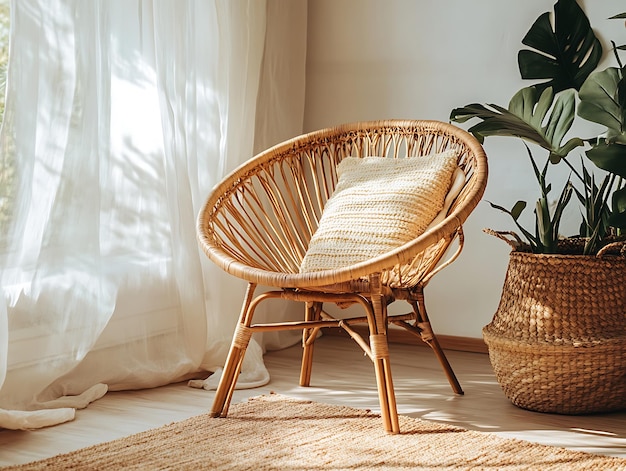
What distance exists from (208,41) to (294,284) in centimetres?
110

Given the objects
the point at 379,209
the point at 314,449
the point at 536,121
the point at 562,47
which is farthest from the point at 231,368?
Result: the point at 562,47

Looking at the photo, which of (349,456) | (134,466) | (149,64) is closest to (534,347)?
(349,456)

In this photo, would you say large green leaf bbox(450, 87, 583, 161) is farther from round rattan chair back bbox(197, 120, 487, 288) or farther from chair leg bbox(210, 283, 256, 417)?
chair leg bbox(210, 283, 256, 417)

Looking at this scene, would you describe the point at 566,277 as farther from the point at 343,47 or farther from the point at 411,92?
the point at 343,47

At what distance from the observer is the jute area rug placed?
1.82 m

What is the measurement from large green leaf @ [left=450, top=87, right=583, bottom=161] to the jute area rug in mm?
739

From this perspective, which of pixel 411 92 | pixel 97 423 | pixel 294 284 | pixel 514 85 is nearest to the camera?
pixel 294 284

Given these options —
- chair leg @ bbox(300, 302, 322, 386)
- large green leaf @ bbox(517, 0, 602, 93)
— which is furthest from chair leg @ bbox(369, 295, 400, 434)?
large green leaf @ bbox(517, 0, 602, 93)

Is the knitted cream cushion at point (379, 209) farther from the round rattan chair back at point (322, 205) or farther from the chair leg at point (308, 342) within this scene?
the chair leg at point (308, 342)

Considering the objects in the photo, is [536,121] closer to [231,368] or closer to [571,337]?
[571,337]

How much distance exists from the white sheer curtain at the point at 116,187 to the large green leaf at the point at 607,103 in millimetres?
1194

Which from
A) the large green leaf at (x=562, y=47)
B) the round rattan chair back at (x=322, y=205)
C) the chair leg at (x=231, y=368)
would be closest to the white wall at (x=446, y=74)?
the large green leaf at (x=562, y=47)

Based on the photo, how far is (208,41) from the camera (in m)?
2.77

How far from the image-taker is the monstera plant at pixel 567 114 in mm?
2078
